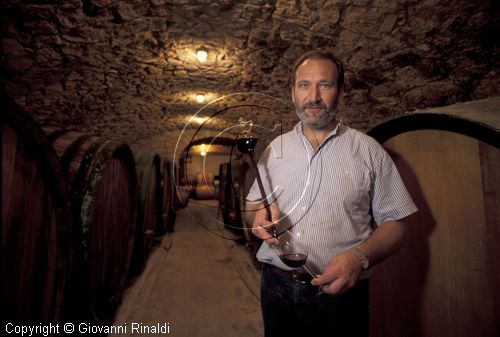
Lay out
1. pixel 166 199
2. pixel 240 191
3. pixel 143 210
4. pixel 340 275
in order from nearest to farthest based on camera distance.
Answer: pixel 340 275, pixel 143 210, pixel 240 191, pixel 166 199

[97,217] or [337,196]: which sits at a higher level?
[337,196]

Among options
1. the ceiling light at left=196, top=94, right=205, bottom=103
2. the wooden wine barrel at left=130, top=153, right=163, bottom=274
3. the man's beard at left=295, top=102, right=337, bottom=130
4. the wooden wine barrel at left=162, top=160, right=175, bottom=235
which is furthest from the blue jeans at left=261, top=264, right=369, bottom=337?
the ceiling light at left=196, top=94, right=205, bottom=103

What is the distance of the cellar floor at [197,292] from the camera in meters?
2.73

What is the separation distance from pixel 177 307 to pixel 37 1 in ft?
12.2

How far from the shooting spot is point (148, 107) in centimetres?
694

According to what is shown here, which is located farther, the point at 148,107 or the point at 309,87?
the point at 148,107

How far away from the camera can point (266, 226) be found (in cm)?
139

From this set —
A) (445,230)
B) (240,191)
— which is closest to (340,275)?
(445,230)

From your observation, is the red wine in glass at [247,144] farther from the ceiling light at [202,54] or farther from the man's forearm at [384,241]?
the ceiling light at [202,54]

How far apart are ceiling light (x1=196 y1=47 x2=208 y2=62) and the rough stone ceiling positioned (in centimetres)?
7

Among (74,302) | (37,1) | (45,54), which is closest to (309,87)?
(74,302)

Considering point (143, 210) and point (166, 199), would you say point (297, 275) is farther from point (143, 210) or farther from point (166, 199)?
point (166, 199)

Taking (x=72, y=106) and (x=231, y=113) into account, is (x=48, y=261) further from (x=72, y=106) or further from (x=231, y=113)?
(x=231, y=113)

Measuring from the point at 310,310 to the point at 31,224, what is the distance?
1386mm
